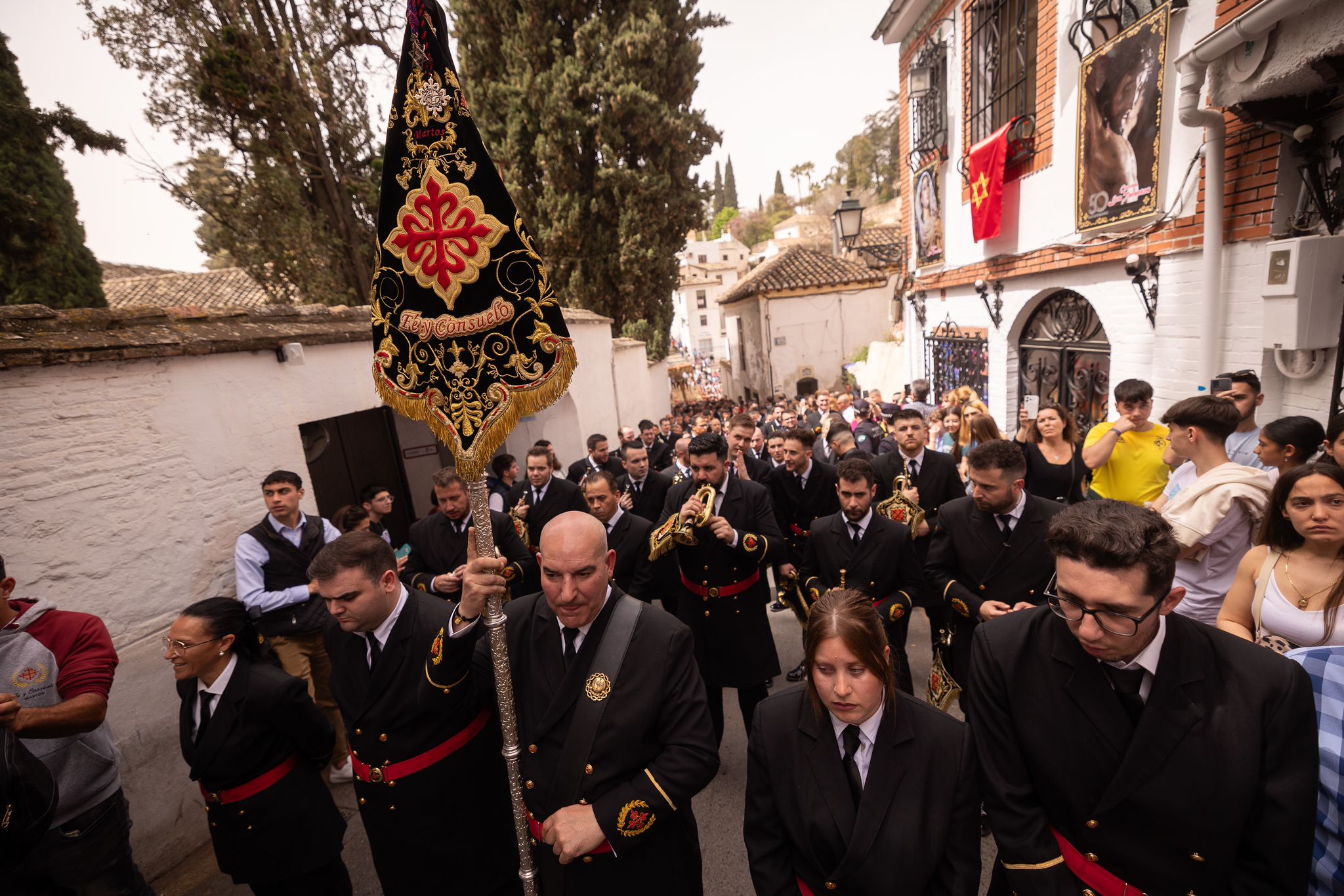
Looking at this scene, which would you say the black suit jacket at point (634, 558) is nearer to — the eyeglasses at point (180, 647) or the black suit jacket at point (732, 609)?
the black suit jacket at point (732, 609)

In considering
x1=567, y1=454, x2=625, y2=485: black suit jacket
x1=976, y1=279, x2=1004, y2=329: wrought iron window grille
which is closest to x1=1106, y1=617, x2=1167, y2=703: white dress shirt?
x1=567, y1=454, x2=625, y2=485: black suit jacket

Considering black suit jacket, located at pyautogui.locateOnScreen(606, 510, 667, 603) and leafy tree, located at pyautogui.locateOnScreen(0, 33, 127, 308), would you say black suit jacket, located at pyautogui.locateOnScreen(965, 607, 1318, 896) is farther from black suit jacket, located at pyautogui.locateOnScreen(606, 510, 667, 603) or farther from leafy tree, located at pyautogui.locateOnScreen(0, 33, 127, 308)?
leafy tree, located at pyautogui.locateOnScreen(0, 33, 127, 308)

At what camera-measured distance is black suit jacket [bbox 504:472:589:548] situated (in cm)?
615

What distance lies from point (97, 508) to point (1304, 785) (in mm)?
6023

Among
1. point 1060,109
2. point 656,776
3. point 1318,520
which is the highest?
point 1060,109

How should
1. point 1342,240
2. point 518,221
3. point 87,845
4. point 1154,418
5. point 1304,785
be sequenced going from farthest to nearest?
point 1154,418 < point 1342,240 < point 87,845 < point 518,221 < point 1304,785

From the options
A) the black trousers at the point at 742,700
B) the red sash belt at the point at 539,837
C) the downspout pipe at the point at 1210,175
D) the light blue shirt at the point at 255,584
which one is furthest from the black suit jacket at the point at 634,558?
the downspout pipe at the point at 1210,175

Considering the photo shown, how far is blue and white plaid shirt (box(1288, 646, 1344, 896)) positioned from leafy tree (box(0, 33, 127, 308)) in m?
10.4

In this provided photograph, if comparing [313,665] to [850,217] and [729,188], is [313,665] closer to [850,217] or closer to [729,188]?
[850,217]

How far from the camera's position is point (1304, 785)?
1.80m

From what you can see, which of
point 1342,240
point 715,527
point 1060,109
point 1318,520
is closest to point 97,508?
point 715,527

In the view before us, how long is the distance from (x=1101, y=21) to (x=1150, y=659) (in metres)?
7.71

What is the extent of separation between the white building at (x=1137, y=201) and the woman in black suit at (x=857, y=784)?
4.73m

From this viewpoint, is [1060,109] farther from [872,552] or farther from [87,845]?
[87,845]
